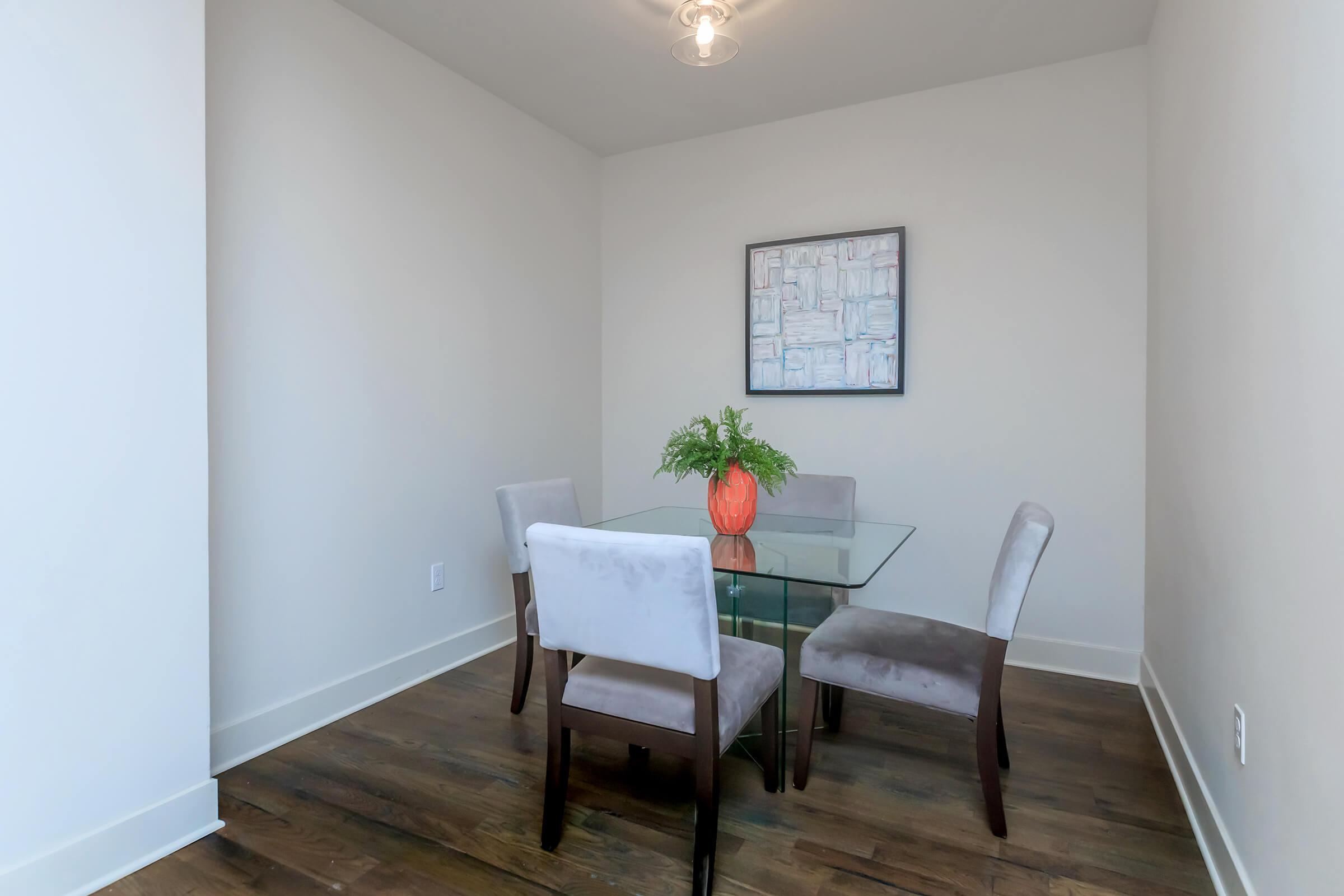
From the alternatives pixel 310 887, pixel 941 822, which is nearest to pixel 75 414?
pixel 310 887

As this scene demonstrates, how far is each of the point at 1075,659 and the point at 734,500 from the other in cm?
181

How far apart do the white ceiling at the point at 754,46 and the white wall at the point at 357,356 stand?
0.81 ft

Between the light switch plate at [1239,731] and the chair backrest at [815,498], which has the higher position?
the chair backrest at [815,498]

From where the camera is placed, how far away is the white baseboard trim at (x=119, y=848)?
62.0 inches

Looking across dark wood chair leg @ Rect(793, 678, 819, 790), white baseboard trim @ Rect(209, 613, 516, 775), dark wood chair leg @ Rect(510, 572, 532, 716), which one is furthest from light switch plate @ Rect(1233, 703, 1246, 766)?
white baseboard trim @ Rect(209, 613, 516, 775)

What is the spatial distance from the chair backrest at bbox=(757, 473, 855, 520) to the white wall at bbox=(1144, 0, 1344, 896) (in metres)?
1.15

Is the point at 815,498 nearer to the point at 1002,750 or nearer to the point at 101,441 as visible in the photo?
the point at 1002,750

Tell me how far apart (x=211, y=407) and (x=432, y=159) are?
56.7 inches

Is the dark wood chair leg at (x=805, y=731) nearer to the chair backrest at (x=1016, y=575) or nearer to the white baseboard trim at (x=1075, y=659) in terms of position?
the chair backrest at (x=1016, y=575)

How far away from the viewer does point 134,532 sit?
175 centimetres

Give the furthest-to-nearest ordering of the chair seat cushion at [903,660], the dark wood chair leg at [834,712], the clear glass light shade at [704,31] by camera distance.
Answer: the dark wood chair leg at [834,712] < the clear glass light shade at [704,31] < the chair seat cushion at [903,660]

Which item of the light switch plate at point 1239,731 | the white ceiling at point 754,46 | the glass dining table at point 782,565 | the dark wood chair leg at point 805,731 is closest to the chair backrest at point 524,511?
the glass dining table at point 782,565

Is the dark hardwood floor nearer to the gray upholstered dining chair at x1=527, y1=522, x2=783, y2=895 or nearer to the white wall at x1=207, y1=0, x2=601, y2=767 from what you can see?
the gray upholstered dining chair at x1=527, y1=522, x2=783, y2=895

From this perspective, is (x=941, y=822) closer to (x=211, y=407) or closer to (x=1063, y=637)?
(x=1063, y=637)
